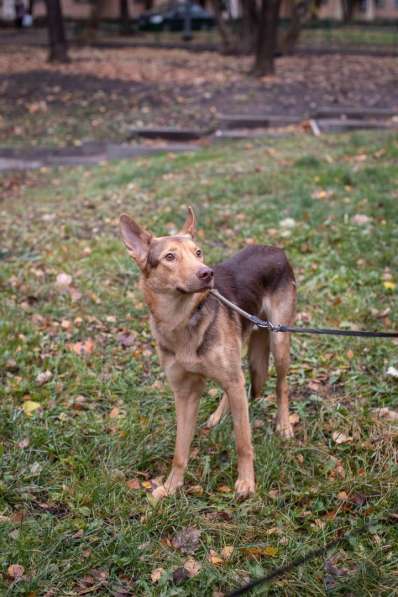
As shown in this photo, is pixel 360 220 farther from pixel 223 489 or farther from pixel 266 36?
pixel 266 36

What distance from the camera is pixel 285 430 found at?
15.4 ft

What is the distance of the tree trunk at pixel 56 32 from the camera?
66.8ft

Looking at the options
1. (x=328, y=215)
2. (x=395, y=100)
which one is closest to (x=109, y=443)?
(x=328, y=215)

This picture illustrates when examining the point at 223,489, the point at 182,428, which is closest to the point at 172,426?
the point at 182,428

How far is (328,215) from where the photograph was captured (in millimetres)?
8273

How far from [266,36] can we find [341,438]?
49.0ft

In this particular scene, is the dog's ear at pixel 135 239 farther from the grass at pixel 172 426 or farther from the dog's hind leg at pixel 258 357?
the grass at pixel 172 426

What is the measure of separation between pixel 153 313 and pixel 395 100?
14.0 metres

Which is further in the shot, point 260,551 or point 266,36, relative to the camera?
point 266,36

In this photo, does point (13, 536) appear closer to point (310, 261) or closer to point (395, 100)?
point (310, 261)

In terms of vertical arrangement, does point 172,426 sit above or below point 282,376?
below

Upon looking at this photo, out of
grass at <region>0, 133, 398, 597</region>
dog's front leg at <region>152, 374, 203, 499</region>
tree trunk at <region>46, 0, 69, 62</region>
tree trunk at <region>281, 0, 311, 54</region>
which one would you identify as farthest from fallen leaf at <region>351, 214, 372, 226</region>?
tree trunk at <region>281, 0, 311, 54</region>

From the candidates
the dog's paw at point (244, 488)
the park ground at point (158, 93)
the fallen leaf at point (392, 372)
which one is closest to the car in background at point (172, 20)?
the park ground at point (158, 93)

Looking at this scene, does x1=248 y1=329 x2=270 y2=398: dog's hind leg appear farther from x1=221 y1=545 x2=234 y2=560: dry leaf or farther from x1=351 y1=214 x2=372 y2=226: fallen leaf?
x1=351 y1=214 x2=372 y2=226: fallen leaf
